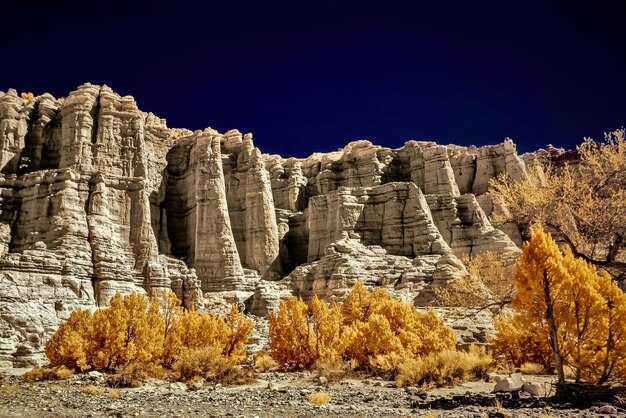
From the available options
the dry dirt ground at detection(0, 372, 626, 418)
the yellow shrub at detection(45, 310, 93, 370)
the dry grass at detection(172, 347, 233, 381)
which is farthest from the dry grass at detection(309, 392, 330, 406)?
the yellow shrub at detection(45, 310, 93, 370)

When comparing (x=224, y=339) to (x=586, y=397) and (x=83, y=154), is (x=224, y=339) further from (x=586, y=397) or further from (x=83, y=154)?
(x=83, y=154)

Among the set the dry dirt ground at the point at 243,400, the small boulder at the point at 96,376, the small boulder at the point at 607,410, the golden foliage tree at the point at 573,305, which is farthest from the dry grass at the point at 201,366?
the small boulder at the point at 607,410

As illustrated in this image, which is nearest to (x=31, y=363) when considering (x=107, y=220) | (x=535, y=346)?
(x=107, y=220)

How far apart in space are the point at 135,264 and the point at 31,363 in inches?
886

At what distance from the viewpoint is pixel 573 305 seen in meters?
16.6

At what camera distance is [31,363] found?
27156 millimetres

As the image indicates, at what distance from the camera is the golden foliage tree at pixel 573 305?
16125mm

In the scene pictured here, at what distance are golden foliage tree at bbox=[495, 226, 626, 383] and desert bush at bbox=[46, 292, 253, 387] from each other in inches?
594

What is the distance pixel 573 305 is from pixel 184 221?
170 feet

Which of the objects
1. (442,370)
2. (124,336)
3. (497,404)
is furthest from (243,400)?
(124,336)

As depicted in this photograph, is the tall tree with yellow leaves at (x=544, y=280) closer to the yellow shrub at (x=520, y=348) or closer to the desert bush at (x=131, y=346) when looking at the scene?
the yellow shrub at (x=520, y=348)

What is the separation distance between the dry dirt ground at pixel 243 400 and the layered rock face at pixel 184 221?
36.4 ft

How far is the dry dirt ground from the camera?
49.8ft

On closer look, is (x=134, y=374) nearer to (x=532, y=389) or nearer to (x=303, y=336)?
(x=303, y=336)
